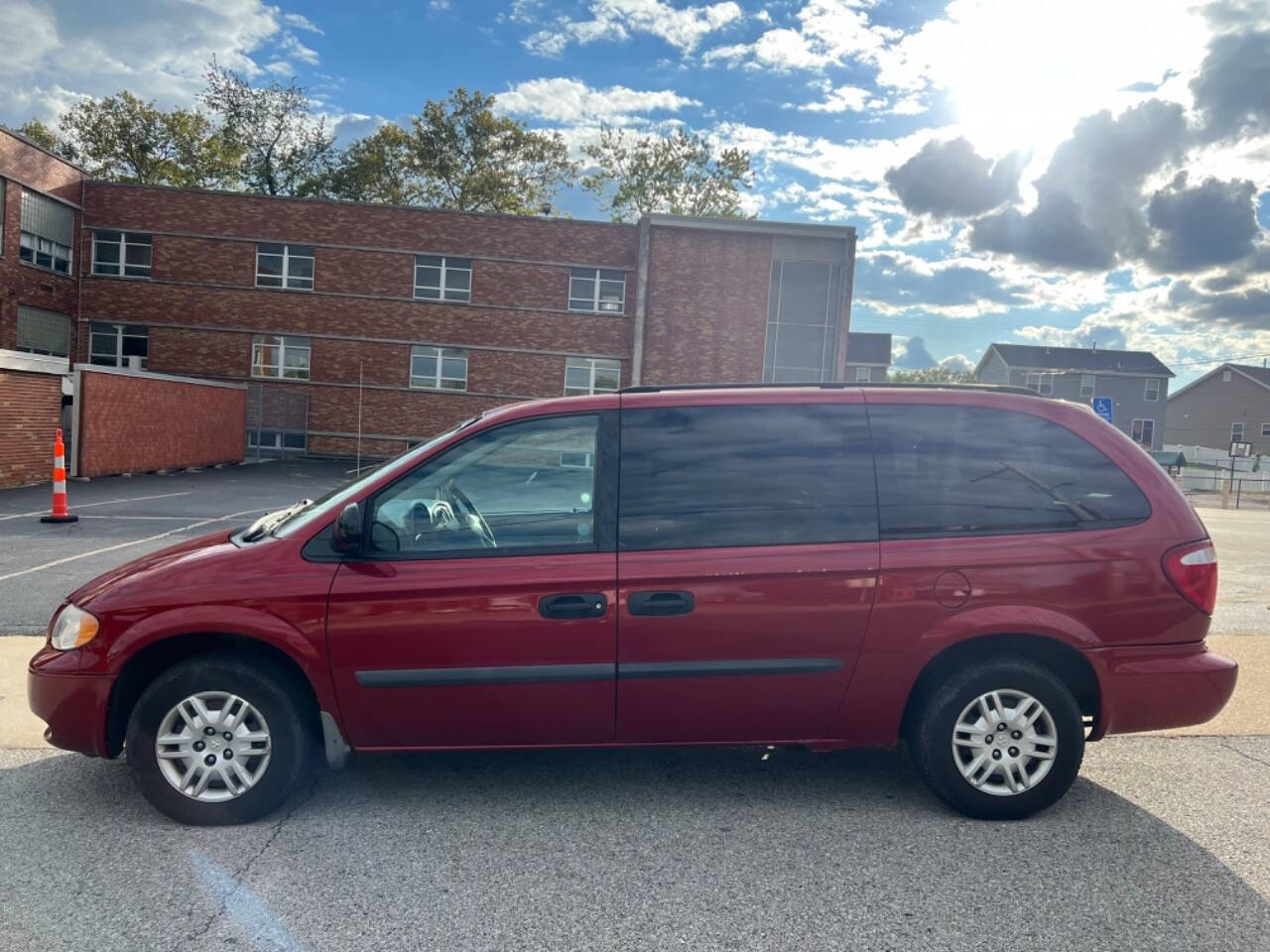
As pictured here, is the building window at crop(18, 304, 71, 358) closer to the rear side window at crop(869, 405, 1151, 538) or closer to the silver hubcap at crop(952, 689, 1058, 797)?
the rear side window at crop(869, 405, 1151, 538)

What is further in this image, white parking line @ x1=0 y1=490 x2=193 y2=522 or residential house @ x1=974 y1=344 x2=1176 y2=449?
residential house @ x1=974 y1=344 x2=1176 y2=449

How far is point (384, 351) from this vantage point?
97.5 ft

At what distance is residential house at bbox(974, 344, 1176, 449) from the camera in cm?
5662

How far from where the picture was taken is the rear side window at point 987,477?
3.77 meters

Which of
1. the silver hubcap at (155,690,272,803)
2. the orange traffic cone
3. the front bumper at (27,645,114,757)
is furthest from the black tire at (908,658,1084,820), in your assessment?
the orange traffic cone

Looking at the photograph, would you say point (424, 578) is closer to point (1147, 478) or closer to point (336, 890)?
point (336, 890)

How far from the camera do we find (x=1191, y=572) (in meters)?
3.72

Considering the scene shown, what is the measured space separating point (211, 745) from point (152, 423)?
19.9 metres

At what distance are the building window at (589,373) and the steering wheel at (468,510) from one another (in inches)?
1035

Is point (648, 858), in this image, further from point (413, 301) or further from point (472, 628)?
point (413, 301)

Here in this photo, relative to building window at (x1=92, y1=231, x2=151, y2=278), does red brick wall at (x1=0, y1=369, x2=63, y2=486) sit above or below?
below

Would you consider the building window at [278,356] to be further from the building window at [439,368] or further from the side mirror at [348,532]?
the side mirror at [348,532]

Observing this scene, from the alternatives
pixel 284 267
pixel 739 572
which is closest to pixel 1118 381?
pixel 284 267

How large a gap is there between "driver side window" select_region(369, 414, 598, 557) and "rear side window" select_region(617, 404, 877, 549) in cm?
21
